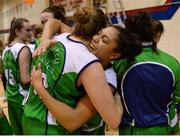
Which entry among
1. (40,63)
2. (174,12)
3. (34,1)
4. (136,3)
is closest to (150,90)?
(40,63)

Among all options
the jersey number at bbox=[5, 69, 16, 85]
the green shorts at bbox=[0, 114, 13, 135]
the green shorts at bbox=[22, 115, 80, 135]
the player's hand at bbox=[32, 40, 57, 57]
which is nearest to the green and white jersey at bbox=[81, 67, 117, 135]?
the green shorts at bbox=[22, 115, 80, 135]

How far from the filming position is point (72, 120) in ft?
3.90

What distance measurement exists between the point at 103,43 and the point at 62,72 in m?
0.21

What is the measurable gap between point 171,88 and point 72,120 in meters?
0.57

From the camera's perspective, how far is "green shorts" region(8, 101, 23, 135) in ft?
8.52

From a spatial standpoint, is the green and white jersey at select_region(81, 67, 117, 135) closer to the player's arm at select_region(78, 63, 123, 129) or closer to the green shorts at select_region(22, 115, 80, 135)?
the green shorts at select_region(22, 115, 80, 135)

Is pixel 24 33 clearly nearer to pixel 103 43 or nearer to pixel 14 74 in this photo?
pixel 14 74

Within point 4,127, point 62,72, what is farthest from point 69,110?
point 4,127

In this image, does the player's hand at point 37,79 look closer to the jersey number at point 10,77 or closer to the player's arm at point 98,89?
the player's arm at point 98,89

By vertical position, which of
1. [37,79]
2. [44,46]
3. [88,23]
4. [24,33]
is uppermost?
[88,23]

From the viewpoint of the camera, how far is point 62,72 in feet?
3.85

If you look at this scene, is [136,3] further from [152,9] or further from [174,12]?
[174,12]

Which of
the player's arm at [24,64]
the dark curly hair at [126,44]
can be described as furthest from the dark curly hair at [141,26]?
the player's arm at [24,64]

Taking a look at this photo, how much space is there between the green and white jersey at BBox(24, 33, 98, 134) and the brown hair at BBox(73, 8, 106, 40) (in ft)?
0.19
